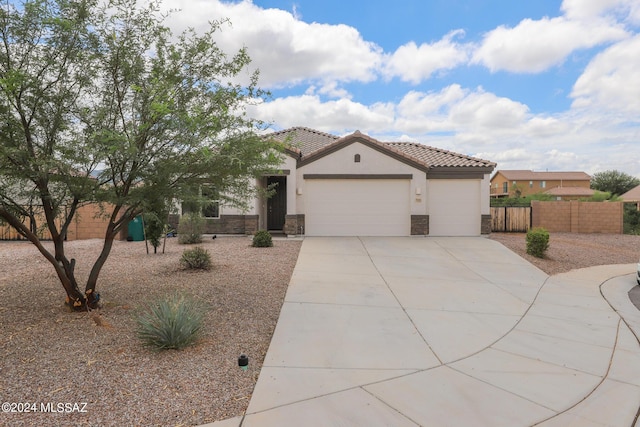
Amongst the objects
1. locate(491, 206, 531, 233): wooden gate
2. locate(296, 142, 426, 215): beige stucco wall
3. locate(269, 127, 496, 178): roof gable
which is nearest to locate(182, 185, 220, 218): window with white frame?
locate(269, 127, 496, 178): roof gable

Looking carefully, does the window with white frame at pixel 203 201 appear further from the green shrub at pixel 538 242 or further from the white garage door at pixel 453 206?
the white garage door at pixel 453 206

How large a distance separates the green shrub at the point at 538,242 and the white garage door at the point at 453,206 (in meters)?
3.89

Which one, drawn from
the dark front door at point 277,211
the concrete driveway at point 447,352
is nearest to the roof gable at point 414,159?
the dark front door at point 277,211

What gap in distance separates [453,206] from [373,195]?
3582mm

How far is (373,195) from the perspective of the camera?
16125 mm

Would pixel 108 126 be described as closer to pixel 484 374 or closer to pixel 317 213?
pixel 484 374

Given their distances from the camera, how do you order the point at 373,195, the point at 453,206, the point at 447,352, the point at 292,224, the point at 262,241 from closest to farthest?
→ the point at 447,352 < the point at 262,241 < the point at 292,224 < the point at 373,195 < the point at 453,206

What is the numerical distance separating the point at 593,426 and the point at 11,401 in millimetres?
5431

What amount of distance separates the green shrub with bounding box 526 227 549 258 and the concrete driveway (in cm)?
251

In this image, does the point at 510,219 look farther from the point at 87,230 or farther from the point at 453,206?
the point at 87,230

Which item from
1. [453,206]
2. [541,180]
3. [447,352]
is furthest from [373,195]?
[541,180]

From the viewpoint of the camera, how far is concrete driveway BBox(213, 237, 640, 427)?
3.61m

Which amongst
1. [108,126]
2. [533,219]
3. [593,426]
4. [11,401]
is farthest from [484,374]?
[533,219]

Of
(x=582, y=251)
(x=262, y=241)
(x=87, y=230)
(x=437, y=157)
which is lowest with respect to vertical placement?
(x=582, y=251)
